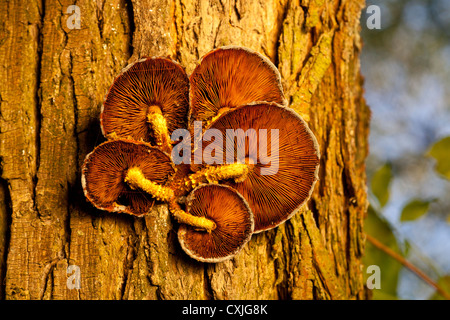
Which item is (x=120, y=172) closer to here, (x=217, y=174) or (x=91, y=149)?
(x=91, y=149)

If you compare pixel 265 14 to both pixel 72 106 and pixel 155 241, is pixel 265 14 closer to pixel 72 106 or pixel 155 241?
pixel 72 106

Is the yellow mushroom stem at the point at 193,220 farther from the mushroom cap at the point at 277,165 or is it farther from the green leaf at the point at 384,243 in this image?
the green leaf at the point at 384,243

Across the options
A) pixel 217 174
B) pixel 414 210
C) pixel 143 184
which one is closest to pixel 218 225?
pixel 217 174

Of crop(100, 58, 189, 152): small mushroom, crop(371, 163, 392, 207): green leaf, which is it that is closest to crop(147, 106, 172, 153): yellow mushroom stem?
crop(100, 58, 189, 152): small mushroom

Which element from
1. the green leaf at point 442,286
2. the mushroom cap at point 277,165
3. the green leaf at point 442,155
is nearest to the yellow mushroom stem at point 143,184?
the mushroom cap at point 277,165

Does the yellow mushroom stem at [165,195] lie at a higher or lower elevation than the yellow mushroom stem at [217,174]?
lower
